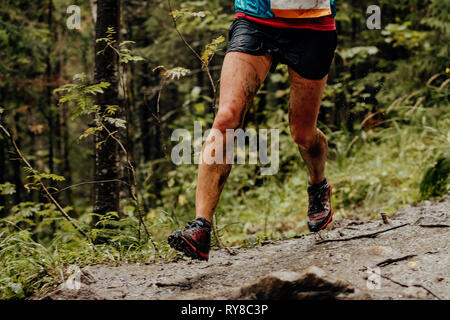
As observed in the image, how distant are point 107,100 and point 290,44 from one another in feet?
6.70

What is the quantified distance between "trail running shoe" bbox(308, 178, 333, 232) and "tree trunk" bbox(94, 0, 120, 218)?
1.92 m

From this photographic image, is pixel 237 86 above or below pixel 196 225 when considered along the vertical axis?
above

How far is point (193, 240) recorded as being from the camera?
2.52 m

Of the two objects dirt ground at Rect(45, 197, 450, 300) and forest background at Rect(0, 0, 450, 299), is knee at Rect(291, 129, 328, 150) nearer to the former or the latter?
dirt ground at Rect(45, 197, 450, 300)

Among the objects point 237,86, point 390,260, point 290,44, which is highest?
point 290,44

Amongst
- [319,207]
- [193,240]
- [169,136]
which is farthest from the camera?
[169,136]

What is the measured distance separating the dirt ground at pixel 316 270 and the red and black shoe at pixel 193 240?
0.78 feet

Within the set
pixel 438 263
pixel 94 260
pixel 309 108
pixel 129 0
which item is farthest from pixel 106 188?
pixel 129 0

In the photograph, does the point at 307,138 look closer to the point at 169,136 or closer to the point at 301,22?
the point at 301,22

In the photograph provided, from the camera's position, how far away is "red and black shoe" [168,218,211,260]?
2.52 m

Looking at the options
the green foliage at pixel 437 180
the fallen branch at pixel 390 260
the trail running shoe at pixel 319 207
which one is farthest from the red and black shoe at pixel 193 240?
the green foliage at pixel 437 180

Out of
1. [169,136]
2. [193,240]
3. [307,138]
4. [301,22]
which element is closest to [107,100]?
[307,138]

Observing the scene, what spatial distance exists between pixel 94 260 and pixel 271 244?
158cm

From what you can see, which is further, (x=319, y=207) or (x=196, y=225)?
(x=319, y=207)
